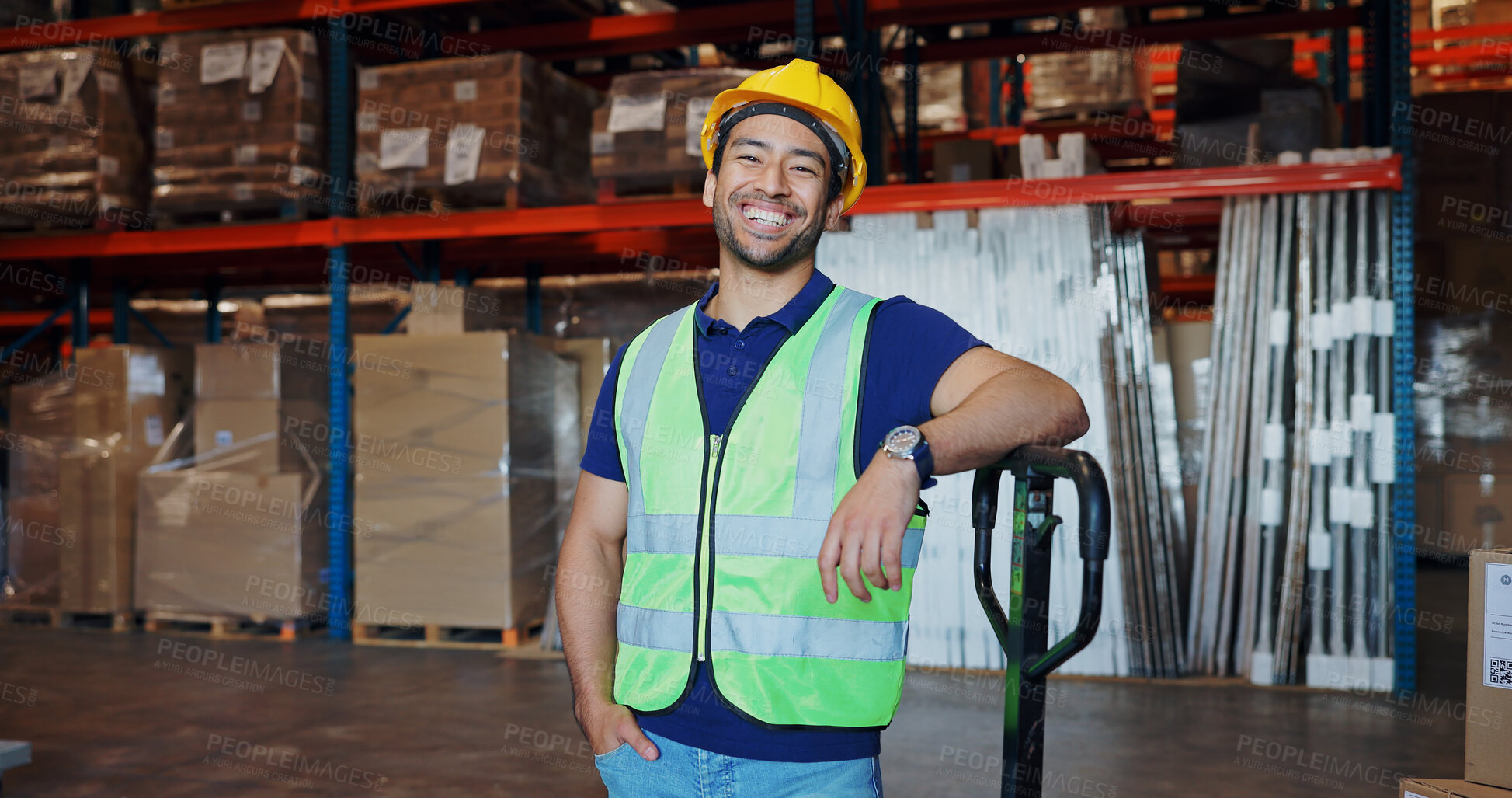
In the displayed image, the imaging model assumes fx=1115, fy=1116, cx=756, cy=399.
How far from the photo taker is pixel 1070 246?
20.0 ft

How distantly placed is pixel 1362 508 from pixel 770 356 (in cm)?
499

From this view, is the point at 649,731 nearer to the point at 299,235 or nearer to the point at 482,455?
the point at 482,455

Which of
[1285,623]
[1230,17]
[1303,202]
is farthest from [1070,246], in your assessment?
[1230,17]

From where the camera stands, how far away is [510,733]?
5094 millimetres

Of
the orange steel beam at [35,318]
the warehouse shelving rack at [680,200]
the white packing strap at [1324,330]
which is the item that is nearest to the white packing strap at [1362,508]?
the warehouse shelving rack at [680,200]

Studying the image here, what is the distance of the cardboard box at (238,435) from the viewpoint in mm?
7434

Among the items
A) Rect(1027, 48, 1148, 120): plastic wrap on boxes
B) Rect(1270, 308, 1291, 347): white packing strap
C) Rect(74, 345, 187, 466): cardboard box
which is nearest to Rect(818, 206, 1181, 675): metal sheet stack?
Rect(1270, 308, 1291, 347): white packing strap

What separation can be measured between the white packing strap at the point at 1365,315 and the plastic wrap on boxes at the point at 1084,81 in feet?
11.4

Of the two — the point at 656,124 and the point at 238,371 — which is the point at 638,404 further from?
the point at 238,371

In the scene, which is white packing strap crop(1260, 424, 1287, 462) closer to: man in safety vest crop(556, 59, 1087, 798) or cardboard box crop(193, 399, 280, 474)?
man in safety vest crop(556, 59, 1087, 798)

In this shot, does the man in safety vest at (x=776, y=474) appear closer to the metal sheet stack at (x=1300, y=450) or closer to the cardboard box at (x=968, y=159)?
the metal sheet stack at (x=1300, y=450)

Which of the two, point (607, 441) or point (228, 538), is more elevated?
point (607, 441)

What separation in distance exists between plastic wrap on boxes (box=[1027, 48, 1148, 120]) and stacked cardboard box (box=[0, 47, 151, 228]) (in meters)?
6.65

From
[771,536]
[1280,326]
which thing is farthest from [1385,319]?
[771,536]
